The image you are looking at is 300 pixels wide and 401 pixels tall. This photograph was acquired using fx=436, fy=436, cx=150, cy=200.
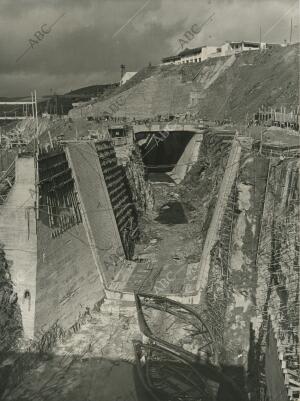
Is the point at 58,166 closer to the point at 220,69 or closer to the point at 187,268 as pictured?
the point at 187,268

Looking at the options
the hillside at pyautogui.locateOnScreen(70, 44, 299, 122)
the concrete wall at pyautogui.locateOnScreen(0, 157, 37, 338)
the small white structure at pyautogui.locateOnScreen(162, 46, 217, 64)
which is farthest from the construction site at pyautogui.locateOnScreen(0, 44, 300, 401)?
the small white structure at pyautogui.locateOnScreen(162, 46, 217, 64)


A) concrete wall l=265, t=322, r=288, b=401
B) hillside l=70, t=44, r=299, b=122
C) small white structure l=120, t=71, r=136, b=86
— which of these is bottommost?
concrete wall l=265, t=322, r=288, b=401

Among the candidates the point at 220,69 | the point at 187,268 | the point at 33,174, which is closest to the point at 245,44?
the point at 220,69

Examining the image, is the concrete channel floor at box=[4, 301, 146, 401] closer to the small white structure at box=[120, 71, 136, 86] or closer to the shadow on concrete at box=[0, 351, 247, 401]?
the shadow on concrete at box=[0, 351, 247, 401]

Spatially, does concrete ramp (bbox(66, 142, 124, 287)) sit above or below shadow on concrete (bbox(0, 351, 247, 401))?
above

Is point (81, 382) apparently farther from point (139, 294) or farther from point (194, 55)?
point (194, 55)

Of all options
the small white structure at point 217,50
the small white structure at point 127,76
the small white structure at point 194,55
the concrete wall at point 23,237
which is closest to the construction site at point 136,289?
the concrete wall at point 23,237

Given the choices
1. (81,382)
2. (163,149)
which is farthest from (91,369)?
(163,149)

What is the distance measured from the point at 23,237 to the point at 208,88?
160 feet

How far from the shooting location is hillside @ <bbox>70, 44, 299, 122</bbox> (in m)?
49.5

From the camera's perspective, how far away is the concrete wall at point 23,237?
13438mm

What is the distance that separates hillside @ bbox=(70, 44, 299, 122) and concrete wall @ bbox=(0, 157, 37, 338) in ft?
120

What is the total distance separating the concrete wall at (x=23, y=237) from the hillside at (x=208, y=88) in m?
36.5

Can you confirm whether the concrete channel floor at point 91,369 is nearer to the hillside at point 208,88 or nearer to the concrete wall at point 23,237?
the concrete wall at point 23,237
